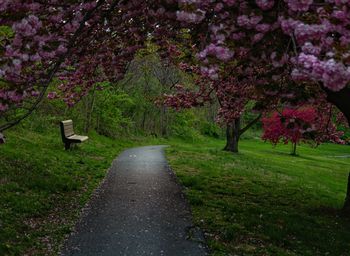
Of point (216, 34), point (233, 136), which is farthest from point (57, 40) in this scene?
point (233, 136)

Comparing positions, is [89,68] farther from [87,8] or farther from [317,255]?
[317,255]

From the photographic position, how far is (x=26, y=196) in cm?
1045

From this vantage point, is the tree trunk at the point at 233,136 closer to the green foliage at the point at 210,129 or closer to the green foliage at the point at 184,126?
the green foliage at the point at 184,126

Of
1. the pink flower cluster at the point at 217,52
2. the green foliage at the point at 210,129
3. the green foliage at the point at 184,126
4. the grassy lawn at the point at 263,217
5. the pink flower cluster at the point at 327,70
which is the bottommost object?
the green foliage at the point at 210,129

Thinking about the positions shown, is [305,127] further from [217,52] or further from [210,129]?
[210,129]

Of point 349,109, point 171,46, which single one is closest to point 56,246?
point 171,46

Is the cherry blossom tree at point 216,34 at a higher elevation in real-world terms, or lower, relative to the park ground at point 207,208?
higher

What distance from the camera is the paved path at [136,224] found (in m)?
7.85

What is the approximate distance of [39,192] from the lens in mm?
11195

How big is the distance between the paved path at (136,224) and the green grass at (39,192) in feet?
1.22

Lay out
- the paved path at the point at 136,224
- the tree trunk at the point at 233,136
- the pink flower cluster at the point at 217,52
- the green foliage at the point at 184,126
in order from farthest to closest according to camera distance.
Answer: the green foliage at the point at 184,126, the tree trunk at the point at 233,136, the paved path at the point at 136,224, the pink flower cluster at the point at 217,52

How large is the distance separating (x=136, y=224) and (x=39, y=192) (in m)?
3.24

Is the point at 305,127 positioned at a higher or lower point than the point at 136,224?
higher

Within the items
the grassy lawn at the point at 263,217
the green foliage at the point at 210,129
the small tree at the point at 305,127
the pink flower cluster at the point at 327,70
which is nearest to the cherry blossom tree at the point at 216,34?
the pink flower cluster at the point at 327,70
